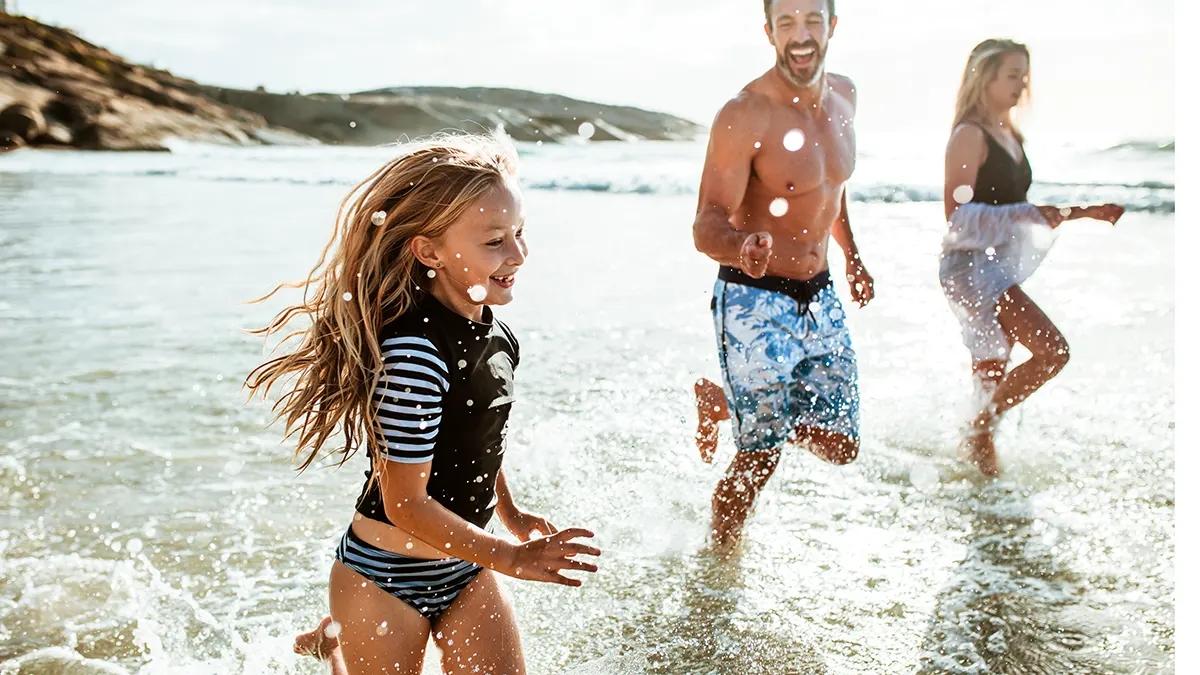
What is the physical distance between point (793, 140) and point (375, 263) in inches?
71.1

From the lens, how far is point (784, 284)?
3.44 meters

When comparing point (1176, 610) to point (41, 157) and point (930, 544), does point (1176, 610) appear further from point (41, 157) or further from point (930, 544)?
point (41, 157)

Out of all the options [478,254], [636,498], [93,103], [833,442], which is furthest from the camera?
[93,103]

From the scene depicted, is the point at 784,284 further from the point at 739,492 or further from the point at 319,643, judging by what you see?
the point at 319,643

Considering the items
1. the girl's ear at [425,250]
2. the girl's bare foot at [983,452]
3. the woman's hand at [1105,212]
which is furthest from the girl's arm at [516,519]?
the woman's hand at [1105,212]

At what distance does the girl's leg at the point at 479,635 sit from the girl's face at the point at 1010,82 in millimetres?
3504

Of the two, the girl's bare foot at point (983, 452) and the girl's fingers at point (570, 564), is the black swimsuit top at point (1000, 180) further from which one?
the girl's fingers at point (570, 564)

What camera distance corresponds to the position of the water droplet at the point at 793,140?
3.39 meters

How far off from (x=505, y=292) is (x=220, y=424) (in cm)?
344

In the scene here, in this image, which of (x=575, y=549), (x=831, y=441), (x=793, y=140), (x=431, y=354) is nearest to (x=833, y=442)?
(x=831, y=441)

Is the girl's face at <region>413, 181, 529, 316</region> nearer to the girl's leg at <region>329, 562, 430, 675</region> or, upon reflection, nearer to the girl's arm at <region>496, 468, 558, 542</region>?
the girl's arm at <region>496, 468, 558, 542</region>

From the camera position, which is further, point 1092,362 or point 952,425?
point 1092,362

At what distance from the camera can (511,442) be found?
4.80 m

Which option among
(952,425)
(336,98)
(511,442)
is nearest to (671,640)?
(511,442)
